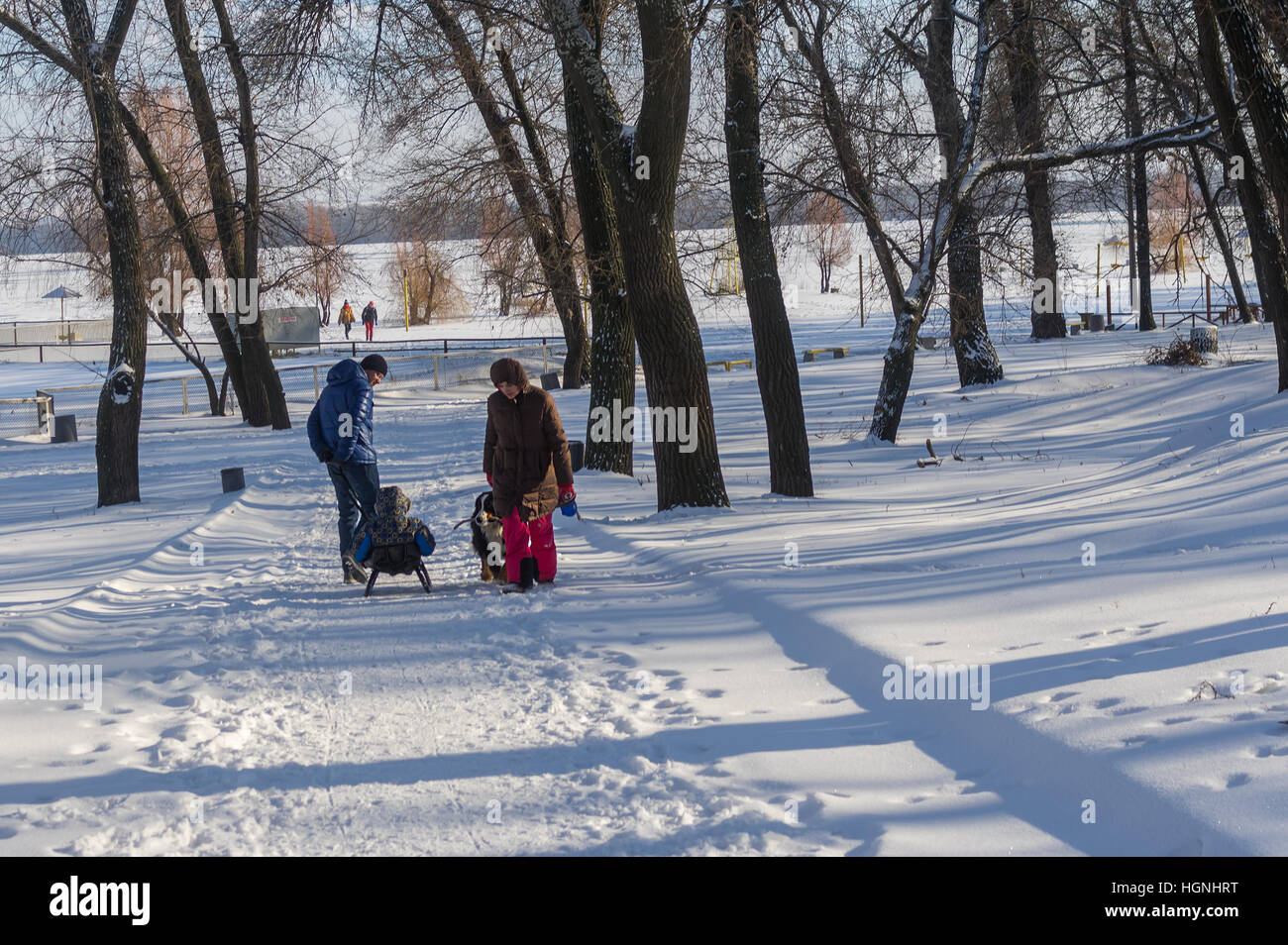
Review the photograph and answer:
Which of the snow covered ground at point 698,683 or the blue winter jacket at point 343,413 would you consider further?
the blue winter jacket at point 343,413

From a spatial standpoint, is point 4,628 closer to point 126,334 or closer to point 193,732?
point 193,732

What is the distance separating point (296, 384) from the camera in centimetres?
4159

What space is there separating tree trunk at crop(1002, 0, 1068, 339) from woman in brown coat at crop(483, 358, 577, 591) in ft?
32.1

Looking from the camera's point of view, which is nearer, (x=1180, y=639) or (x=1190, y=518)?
(x=1180, y=639)

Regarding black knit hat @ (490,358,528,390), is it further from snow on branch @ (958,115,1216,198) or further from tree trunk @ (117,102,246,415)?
tree trunk @ (117,102,246,415)

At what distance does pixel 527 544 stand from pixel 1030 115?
14646mm

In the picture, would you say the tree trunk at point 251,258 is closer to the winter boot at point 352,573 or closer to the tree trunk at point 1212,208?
the winter boot at point 352,573

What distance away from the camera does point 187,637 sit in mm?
8102

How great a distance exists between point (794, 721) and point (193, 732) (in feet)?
10.0

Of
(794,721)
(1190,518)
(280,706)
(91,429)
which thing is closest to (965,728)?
(794,721)

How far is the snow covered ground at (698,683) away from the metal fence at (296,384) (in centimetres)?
2217

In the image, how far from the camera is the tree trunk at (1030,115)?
57.6 ft

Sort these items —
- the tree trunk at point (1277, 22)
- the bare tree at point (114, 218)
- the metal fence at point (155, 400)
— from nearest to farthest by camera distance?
the tree trunk at point (1277, 22)
the bare tree at point (114, 218)
the metal fence at point (155, 400)

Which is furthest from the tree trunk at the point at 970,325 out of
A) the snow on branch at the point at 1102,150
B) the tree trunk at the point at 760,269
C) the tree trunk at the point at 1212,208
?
the tree trunk at the point at 760,269
